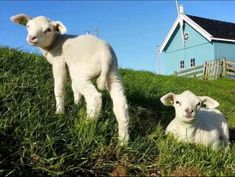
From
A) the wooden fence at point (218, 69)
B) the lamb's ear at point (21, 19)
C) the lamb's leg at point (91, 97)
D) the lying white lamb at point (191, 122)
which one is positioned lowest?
the wooden fence at point (218, 69)

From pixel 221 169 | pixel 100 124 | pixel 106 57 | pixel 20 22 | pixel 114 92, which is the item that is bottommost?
pixel 221 169

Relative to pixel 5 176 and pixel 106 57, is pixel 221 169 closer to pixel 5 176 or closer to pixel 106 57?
pixel 106 57

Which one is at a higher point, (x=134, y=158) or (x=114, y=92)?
(x=114, y=92)

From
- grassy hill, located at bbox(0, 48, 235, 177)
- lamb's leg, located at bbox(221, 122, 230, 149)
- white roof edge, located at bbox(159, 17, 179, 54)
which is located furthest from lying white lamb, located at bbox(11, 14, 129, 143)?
white roof edge, located at bbox(159, 17, 179, 54)

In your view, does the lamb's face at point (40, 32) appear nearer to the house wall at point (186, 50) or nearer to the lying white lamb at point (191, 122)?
the lying white lamb at point (191, 122)

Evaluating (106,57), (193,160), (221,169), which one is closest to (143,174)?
(193,160)

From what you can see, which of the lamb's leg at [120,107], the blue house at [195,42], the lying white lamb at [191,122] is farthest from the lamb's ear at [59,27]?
the blue house at [195,42]

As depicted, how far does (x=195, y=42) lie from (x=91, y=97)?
35450 millimetres

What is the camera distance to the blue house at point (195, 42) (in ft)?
126

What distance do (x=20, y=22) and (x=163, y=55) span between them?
38073 mm

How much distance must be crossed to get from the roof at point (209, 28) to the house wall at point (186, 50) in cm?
49

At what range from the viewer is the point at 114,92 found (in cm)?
568

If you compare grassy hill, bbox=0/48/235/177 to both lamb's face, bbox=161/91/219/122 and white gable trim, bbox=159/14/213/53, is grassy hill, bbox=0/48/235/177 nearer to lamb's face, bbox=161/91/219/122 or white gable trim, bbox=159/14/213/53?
lamb's face, bbox=161/91/219/122

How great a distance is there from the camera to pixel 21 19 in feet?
21.3
